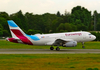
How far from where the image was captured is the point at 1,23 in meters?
134

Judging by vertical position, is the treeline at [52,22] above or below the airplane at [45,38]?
above

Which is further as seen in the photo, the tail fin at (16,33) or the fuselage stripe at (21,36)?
the fuselage stripe at (21,36)

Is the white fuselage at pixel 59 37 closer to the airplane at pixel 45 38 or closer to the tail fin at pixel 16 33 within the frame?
the airplane at pixel 45 38

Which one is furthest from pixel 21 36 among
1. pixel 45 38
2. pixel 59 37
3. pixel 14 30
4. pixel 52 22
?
pixel 52 22

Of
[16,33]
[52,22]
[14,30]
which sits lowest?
[16,33]

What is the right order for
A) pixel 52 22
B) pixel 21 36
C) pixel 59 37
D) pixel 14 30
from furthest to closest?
pixel 52 22
pixel 59 37
pixel 21 36
pixel 14 30
